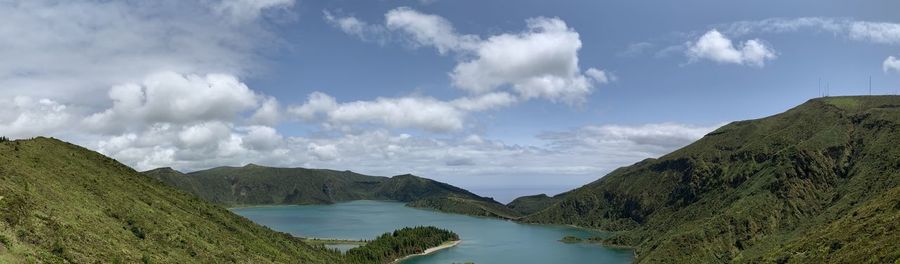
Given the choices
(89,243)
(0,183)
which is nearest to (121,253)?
(89,243)

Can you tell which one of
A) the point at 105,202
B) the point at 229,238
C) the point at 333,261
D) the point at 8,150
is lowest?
the point at 333,261

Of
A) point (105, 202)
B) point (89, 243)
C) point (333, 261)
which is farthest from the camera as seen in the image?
point (333, 261)

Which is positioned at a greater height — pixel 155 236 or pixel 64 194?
pixel 64 194

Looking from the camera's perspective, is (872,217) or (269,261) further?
(872,217)

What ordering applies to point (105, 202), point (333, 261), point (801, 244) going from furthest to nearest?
point (333, 261) < point (801, 244) < point (105, 202)

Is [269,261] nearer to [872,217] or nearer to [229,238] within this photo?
[229,238]

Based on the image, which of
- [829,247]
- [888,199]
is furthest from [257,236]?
[888,199]
